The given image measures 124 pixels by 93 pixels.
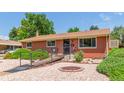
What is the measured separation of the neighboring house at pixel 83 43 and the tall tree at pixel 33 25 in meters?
14.2

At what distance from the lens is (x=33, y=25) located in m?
39.0

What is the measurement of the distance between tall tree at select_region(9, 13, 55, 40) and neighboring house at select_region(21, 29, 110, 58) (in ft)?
46.5

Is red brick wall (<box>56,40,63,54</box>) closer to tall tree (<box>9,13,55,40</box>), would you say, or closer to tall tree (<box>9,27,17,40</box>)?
tall tree (<box>9,13,55,40</box>)

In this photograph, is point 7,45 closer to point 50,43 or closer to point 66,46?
point 50,43

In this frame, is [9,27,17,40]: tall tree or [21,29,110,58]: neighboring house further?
[9,27,17,40]: tall tree

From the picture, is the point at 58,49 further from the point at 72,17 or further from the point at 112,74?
the point at 112,74

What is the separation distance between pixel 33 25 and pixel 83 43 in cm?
2000

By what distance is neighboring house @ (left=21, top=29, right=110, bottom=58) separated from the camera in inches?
781

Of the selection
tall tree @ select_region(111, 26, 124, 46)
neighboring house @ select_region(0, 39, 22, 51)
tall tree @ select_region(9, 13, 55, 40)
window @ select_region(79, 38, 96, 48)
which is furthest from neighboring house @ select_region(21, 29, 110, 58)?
tall tree @ select_region(111, 26, 124, 46)

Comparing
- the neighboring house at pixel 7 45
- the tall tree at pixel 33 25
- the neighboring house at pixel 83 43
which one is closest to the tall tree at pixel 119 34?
the tall tree at pixel 33 25

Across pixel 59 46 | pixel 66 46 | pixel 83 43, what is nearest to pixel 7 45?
pixel 59 46
